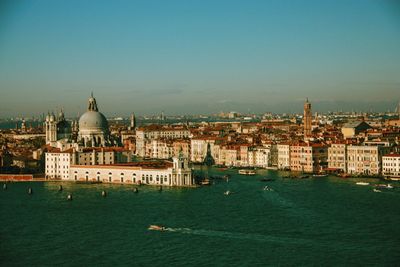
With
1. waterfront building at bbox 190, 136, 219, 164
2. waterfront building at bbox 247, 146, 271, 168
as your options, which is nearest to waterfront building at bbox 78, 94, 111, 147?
waterfront building at bbox 190, 136, 219, 164

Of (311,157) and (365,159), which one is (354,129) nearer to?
(311,157)

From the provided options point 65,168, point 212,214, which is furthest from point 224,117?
point 212,214

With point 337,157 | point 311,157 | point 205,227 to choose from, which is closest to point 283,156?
point 311,157

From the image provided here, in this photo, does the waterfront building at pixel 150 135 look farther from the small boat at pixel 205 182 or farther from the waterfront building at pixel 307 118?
the small boat at pixel 205 182

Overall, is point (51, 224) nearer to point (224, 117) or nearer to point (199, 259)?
point (199, 259)

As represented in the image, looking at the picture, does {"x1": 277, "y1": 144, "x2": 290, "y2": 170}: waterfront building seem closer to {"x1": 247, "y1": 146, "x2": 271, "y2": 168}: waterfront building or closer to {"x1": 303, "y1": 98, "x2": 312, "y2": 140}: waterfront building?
{"x1": 247, "y1": 146, "x2": 271, "y2": 168}: waterfront building

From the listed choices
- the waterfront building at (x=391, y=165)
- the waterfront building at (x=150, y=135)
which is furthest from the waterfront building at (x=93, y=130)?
the waterfront building at (x=391, y=165)
